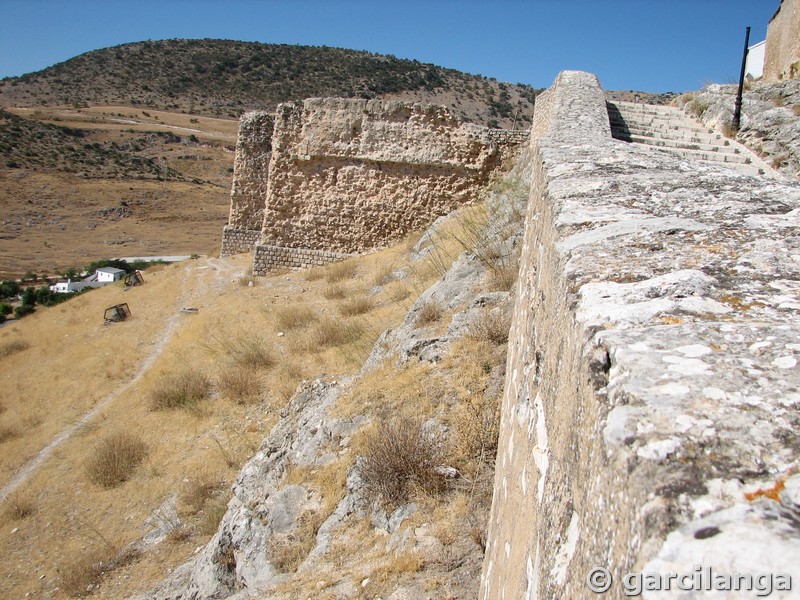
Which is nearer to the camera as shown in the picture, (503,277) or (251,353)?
(503,277)

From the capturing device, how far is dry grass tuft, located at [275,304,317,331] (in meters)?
9.38

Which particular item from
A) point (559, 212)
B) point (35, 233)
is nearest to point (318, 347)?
point (559, 212)

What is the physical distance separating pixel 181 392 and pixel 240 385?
0.97m

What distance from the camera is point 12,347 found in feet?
41.2

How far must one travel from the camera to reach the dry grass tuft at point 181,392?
306 inches

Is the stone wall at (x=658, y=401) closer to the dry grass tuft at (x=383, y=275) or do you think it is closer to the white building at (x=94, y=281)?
the dry grass tuft at (x=383, y=275)

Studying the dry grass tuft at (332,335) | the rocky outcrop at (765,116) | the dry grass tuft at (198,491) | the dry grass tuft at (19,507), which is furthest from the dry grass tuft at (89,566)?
the rocky outcrop at (765,116)

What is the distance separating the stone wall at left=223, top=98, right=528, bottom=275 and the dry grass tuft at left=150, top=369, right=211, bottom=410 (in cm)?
534

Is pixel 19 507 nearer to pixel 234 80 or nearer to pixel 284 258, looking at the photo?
pixel 284 258

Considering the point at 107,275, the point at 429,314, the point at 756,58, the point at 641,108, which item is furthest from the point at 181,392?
the point at 756,58

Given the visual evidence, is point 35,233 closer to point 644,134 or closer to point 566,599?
point 644,134

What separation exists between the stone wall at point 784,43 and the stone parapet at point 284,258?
1031 cm

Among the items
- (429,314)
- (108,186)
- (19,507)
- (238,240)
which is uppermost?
(108,186)

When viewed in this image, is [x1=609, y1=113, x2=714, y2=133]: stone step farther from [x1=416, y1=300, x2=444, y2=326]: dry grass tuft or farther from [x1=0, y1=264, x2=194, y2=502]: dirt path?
[x1=0, y1=264, x2=194, y2=502]: dirt path
